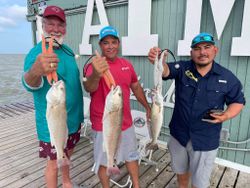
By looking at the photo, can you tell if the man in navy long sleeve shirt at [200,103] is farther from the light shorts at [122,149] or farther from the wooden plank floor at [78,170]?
the wooden plank floor at [78,170]

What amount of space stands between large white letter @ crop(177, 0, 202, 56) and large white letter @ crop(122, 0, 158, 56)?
0.61 metres

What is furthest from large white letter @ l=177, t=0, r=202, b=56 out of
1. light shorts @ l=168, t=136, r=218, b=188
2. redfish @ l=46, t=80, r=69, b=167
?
redfish @ l=46, t=80, r=69, b=167

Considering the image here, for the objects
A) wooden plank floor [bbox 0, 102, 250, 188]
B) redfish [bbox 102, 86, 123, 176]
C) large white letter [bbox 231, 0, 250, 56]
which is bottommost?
wooden plank floor [bbox 0, 102, 250, 188]

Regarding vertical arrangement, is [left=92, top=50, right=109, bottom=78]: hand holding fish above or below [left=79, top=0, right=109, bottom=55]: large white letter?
below

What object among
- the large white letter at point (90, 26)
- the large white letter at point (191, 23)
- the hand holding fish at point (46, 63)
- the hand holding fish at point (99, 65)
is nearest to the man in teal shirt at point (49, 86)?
the hand holding fish at point (46, 63)

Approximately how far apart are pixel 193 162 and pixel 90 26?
13.1ft

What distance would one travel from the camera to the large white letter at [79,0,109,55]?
469 cm

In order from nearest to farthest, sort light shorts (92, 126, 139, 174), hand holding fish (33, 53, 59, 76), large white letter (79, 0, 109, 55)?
hand holding fish (33, 53, 59, 76) → light shorts (92, 126, 139, 174) → large white letter (79, 0, 109, 55)

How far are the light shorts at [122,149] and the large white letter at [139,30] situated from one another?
2127 millimetres

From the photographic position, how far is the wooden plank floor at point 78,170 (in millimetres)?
3180

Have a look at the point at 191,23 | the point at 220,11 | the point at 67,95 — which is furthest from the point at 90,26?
the point at 67,95

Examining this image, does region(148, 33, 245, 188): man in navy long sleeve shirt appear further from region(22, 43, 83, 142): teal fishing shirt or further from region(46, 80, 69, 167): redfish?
region(46, 80, 69, 167): redfish

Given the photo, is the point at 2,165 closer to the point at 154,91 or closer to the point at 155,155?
the point at 155,155

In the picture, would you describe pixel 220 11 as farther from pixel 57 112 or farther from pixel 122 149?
pixel 57 112
